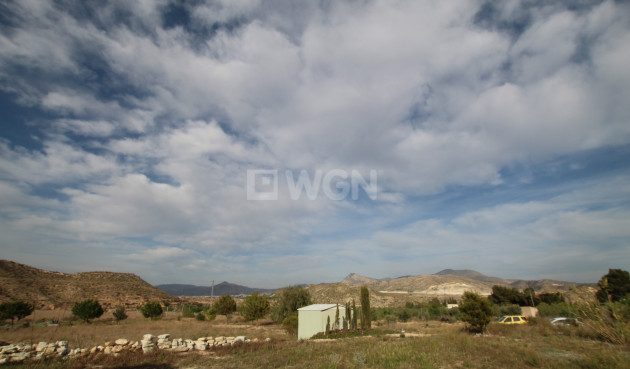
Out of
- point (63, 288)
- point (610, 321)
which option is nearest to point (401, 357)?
point (610, 321)

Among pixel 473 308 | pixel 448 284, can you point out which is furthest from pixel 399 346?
pixel 448 284

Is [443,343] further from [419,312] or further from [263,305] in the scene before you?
[419,312]

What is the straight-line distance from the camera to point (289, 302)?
1283 inches

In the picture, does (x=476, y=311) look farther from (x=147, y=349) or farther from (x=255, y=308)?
(x=255, y=308)

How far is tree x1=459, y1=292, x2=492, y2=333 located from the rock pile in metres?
15.2

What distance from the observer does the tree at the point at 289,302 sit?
107 ft

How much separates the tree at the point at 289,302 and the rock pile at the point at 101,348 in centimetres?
1630

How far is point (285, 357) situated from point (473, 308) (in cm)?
1491

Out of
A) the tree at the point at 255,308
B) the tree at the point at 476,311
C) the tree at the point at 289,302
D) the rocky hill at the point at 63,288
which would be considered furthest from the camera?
the rocky hill at the point at 63,288

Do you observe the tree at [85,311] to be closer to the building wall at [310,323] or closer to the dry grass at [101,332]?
the dry grass at [101,332]

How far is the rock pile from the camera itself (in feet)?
38.3

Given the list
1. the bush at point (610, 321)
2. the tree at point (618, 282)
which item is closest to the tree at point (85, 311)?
the bush at point (610, 321)

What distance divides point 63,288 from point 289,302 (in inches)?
1525

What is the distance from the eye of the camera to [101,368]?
36.5ft
